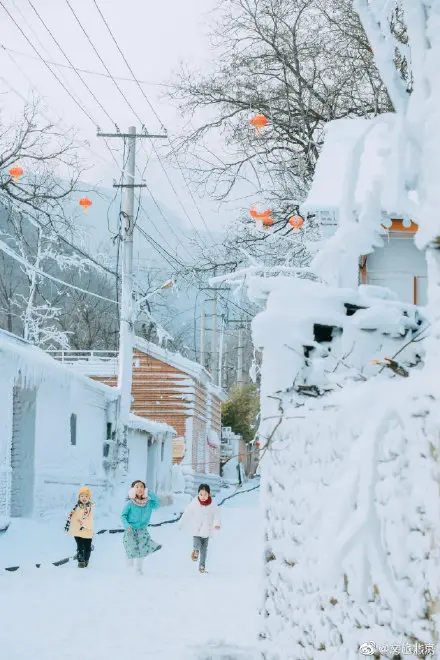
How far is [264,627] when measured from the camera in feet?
23.6

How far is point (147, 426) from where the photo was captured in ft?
101

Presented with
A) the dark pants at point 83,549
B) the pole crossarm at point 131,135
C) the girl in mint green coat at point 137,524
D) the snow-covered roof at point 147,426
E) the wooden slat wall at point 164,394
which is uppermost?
the pole crossarm at point 131,135

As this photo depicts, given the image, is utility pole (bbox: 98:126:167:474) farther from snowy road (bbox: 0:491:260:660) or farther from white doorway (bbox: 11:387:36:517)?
snowy road (bbox: 0:491:260:660)

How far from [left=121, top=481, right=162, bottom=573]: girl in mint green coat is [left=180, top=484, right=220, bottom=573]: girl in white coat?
19.7 inches

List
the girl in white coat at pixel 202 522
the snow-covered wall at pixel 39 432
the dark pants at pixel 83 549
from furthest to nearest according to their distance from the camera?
the snow-covered wall at pixel 39 432 < the dark pants at pixel 83 549 < the girl in white coat at pixel 202 522

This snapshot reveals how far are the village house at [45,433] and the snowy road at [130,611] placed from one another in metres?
2.77

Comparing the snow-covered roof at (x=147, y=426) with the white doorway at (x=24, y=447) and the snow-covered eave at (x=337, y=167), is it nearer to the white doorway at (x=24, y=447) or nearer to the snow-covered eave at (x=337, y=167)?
the white doorway at (x=24, y=447)

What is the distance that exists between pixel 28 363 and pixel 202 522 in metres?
5.11

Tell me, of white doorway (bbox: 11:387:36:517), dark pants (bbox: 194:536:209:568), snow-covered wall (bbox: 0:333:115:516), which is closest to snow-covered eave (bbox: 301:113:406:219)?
dark pants (bbox: 194:536:209:568)

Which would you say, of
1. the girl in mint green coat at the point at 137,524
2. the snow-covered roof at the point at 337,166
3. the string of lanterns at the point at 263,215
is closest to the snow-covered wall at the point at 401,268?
the snow-covered roof at the point at 337,166

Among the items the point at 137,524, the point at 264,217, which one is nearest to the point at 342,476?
the point at 137,524

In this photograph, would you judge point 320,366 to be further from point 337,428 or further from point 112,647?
point 112,647

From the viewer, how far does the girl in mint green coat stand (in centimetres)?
1428

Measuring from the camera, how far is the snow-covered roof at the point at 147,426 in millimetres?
28614
